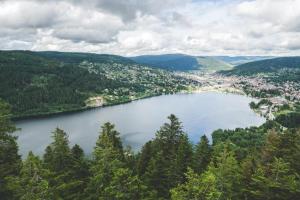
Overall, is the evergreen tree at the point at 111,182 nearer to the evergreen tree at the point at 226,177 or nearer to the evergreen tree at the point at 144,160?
the evergreen tree at the point at 226,177

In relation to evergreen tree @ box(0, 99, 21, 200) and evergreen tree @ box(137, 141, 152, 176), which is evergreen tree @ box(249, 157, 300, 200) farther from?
evergreen tree @ box(0, 99, 21, 200)

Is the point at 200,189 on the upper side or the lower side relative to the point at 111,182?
upper

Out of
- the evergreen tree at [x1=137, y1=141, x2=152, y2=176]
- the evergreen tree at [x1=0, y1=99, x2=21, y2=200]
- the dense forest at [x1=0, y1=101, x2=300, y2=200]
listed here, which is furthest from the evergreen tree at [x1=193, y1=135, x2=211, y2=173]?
the evergreen tree at [x1=0, y1=99, x2=21, y2=200]

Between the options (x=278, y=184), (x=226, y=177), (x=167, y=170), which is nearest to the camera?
(x=278, y=184)

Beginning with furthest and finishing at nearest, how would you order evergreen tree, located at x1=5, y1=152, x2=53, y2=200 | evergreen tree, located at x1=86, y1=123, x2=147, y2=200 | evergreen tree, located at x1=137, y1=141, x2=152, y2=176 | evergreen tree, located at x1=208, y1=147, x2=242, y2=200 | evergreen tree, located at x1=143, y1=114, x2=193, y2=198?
evergreen tree, located at x1=137, y1=141, x2=152, y2=176 < evergreen tree, located at x1=143, y1=114, x2=193, y2=198 < evergreen tree, located at x1=208, y1=147, x2=242, y2=200 < evergreen tree, located at x1=86, y1=123, x2=147, y2=200 < evergreen tree, located at x1=5, y1=152, x2=53, y2=200

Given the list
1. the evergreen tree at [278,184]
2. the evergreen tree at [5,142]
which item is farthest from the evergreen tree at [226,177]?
the evergreen tree at [5,142]

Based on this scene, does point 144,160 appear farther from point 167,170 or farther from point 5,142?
point 5,142

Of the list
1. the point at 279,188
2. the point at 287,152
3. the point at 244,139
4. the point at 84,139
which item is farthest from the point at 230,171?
the point at 84,139

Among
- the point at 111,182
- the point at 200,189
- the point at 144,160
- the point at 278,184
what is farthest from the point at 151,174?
the point at 200,189
